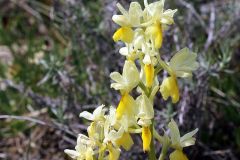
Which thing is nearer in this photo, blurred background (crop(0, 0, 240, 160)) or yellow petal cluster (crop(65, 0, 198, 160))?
yellow petal cluster (crop(65, 0, 198, 160))

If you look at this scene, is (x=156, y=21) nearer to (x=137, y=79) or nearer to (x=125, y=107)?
(x=137, y=79)

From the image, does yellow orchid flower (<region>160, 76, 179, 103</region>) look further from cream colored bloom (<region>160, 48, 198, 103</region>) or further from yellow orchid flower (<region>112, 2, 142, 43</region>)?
yellow orchid flower (<region>112, 2, 142, 43</region>)

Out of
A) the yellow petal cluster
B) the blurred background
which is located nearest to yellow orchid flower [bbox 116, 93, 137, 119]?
the yellow petal cluster

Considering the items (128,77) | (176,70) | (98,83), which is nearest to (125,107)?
(128,77)

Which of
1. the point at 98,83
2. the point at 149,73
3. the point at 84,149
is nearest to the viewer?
the point at 149,73

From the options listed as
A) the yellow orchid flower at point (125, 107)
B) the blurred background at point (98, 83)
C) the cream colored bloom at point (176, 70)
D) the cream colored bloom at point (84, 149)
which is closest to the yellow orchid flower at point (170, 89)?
the cream colored bloom at point (176, 70)

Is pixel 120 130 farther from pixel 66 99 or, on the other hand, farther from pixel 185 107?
pixel 66 99
